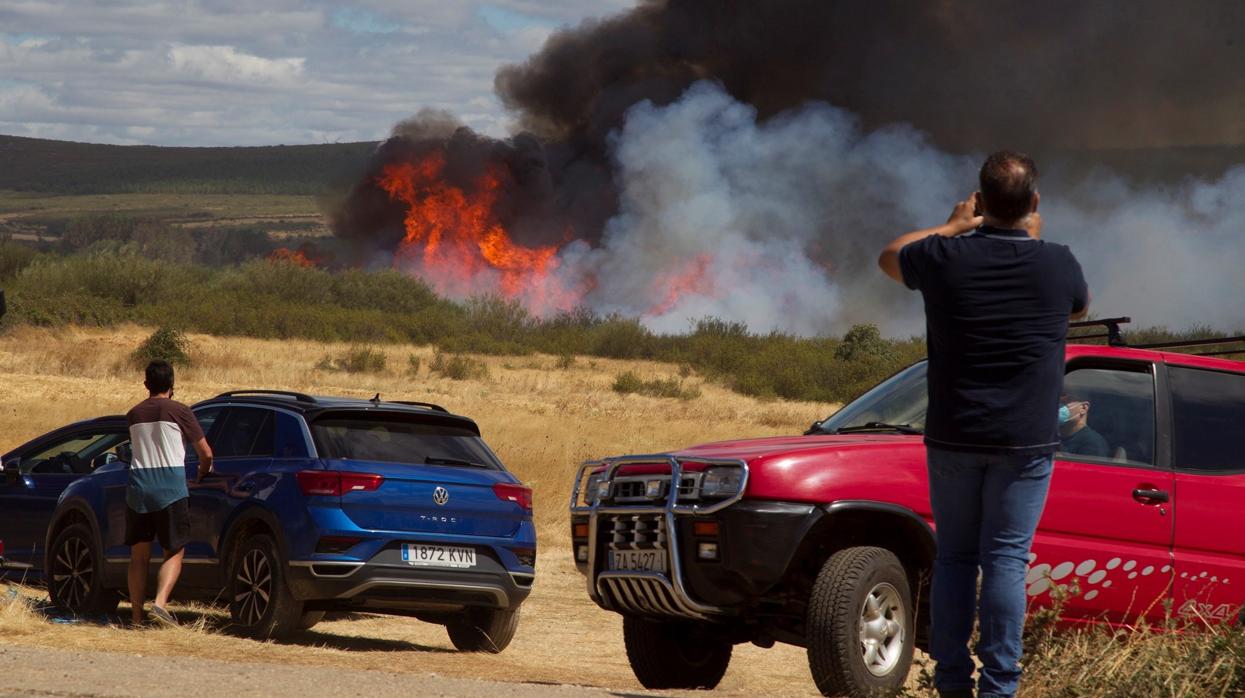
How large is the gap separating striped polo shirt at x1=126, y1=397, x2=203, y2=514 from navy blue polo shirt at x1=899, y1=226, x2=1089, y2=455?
6.50 m

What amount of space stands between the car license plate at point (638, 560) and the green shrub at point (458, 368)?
115ft

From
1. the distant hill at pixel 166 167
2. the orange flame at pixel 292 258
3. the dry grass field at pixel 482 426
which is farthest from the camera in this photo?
the distant hill at pixel 166 167

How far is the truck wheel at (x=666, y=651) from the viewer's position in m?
8.70

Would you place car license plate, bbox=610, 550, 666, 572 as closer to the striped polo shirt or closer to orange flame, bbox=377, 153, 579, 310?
the striped polo shirt

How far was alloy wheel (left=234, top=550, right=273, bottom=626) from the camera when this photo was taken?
1109 cm

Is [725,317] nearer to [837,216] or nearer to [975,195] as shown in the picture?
[837,216]

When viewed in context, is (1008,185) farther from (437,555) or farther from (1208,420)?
(437,555)

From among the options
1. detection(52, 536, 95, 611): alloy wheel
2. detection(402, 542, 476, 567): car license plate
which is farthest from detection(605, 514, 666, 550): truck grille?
detection(52, 536, 95, 611): alloy wheel

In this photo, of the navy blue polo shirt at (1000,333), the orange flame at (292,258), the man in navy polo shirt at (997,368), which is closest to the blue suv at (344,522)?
the man in navy polo shirt at (997,368)

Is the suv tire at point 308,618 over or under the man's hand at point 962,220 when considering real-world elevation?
under

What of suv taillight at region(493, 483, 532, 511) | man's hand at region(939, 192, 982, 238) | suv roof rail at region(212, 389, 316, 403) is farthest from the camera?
suv roof rail at region(212, 389, 316, 403)

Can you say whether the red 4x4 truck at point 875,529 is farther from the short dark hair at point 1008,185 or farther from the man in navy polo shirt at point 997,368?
the short dark hair at point 1008,185

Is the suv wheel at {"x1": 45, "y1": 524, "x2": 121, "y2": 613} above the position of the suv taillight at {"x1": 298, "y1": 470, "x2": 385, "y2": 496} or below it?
below

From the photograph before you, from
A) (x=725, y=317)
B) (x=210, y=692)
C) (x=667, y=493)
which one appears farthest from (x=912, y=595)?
(x=725, y=317)
